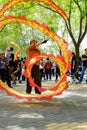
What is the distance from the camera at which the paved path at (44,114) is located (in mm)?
7922

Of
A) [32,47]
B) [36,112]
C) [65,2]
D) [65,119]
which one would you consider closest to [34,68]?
[32,47]

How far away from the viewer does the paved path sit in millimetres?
7922

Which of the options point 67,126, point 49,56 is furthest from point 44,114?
point 49,56

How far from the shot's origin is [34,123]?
828cm

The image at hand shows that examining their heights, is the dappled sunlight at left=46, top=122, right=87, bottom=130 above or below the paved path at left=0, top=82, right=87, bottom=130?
above

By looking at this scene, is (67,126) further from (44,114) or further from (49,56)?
(49,56)

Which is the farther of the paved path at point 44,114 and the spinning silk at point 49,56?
the spinning silk at point 49,56

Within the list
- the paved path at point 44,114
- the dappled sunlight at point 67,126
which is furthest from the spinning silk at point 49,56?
the dappled sunlight at point 67,126

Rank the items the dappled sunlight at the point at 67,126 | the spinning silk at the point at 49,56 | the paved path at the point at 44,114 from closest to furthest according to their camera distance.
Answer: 1. the dappled sunlight at the point at 67,126
2. the paved path at the point at 44,114
3. the spinning silk at the point at 49,56

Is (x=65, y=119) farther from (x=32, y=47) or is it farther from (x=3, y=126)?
(x=32, y=47)

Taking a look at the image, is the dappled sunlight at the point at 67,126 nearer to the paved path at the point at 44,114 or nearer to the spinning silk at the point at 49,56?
the paved path at the point at 44,114

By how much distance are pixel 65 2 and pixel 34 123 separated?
19602 mm

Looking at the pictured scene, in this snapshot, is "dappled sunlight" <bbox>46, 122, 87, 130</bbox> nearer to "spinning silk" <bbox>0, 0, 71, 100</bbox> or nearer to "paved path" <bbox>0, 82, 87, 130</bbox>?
"paved path" <bbox>0, 82, 87, 130</bbox>

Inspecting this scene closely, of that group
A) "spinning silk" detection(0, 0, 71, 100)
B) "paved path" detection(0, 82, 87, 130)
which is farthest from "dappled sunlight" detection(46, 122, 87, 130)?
"spinning silk" detection(0, 0, 71, 100)
